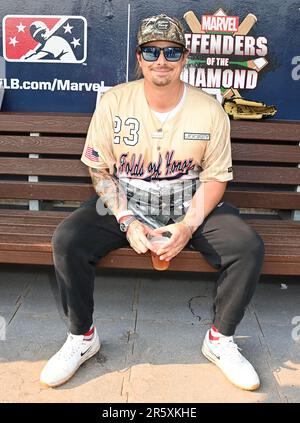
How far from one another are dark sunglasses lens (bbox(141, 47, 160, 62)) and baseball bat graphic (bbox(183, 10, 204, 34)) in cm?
113

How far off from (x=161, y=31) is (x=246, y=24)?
1.23 meters

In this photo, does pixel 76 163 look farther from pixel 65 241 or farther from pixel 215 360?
pixel 215 360

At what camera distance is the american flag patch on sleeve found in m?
2.56

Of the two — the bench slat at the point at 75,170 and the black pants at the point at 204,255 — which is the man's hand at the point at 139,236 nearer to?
the black pants at the point at 204,255

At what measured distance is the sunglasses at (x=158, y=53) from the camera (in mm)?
2379

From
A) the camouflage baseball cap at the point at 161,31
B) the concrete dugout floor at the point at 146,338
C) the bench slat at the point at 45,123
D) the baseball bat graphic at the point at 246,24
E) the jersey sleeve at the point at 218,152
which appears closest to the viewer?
the concrete dugout floor at the point at 146,338

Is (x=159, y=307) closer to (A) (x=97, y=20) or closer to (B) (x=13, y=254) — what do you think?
(B) (x=13, y=254)

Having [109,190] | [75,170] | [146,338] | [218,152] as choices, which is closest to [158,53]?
[218,152]

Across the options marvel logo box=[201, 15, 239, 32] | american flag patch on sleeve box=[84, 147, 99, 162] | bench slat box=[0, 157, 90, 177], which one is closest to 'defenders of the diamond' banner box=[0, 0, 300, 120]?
marvel logo box=[201, 15, 239, 32]

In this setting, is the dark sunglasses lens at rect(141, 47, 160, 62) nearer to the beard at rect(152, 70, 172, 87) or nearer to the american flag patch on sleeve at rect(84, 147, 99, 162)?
the beard at rect(152, 70, 172, 87)

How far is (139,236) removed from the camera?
2.41 meters

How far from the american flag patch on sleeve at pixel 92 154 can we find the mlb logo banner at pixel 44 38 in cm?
119

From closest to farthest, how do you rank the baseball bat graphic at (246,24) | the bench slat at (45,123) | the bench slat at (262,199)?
1. the bench slat at (262,199)
2. the bench slat at (45,123)
3. the baseball bat graphic at (246,24)

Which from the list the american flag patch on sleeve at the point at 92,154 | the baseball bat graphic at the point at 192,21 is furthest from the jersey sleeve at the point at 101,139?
the baseball bat graphic at the point at 192,21
